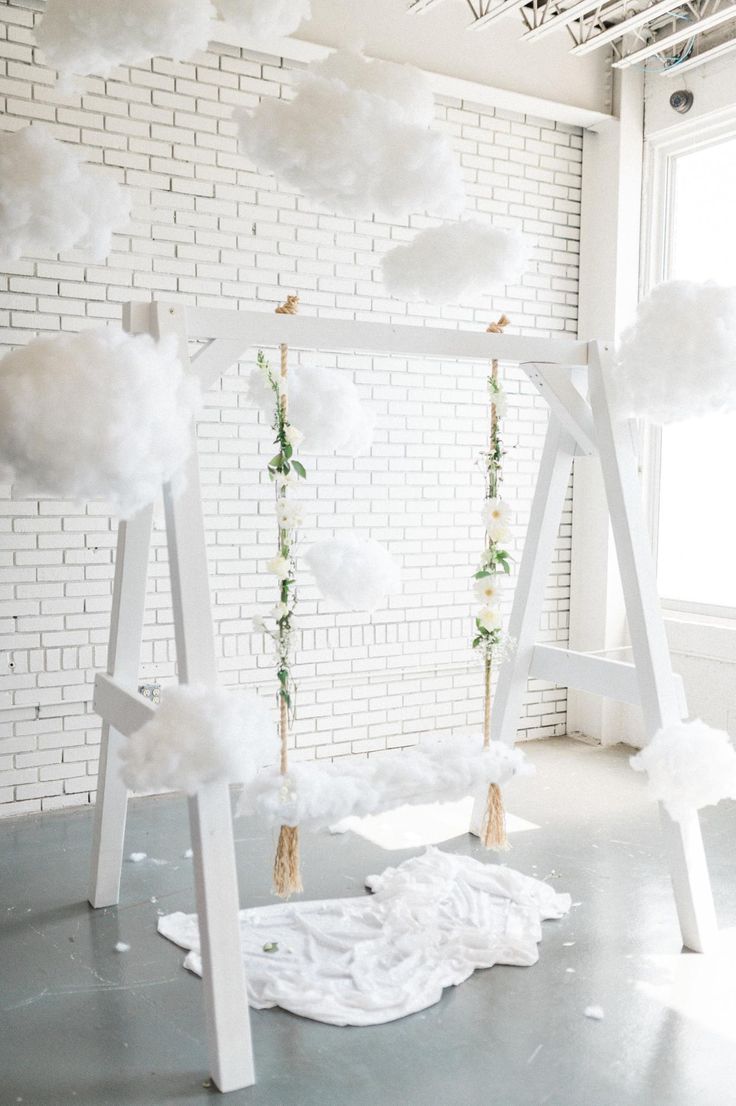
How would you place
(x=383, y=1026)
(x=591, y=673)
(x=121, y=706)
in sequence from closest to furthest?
(x=383, y=1026)
(x=121, y=706)
(x=591, y=673)

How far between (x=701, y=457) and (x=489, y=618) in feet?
9.41

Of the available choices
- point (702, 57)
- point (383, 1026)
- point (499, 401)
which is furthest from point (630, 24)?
point (383, 1026)

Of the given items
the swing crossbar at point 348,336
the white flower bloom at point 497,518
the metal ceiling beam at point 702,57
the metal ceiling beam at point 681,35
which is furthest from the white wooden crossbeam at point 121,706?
the metal ceiling beam at point 702,57

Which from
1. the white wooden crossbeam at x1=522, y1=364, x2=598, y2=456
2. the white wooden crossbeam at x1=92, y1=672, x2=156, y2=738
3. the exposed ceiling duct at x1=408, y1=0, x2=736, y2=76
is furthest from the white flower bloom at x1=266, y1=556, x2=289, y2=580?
the exposed ceiling duct at x1=408, y1=0, x2=736, y2=76

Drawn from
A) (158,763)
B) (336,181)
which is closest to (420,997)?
(158,763)

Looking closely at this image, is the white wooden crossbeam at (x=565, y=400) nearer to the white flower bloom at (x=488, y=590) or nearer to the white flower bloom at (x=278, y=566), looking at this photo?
the white flower bloom at (x=488, y=590)

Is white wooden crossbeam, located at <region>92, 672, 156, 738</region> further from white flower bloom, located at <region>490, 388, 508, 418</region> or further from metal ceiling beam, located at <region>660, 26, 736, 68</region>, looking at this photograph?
metal ceiling beam, located at <region>660, 26, 736, 68</region>

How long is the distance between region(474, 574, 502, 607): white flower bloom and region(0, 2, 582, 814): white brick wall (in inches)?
79.5

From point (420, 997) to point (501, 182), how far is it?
4.38 m

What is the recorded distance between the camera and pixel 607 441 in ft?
11.5

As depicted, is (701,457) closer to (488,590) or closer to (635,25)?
(635,25)

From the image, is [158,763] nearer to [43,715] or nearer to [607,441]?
[607,441]

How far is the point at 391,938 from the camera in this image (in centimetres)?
338

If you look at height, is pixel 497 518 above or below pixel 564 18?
below
